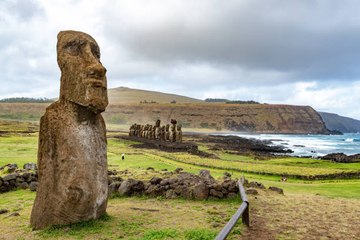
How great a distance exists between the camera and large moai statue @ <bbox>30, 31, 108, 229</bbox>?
9438 millimetres

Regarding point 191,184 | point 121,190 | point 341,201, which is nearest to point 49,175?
point 121,190

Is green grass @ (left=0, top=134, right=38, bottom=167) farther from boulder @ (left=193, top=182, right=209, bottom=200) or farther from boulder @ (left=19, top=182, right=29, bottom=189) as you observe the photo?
boulder @ (left=193, top=182, right=209, bottom=200)

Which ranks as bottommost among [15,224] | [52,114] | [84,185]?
[15,224]

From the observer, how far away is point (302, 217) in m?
10.8

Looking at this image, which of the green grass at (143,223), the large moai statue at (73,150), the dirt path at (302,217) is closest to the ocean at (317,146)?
the dirt path at (302,217)

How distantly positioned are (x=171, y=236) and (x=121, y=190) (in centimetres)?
564

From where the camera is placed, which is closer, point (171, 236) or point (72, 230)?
point (171, 236)

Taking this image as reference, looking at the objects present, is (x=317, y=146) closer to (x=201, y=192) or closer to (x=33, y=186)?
(x=201, y=192)

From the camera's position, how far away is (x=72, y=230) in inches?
363

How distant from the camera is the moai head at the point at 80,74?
965 centimetres

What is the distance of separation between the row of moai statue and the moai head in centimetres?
4156

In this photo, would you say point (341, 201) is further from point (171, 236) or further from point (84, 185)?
point (84, 185)

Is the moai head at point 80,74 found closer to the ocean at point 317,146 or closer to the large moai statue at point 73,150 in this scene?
the large moai statue at point 73,150

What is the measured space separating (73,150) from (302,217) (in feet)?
21.7
